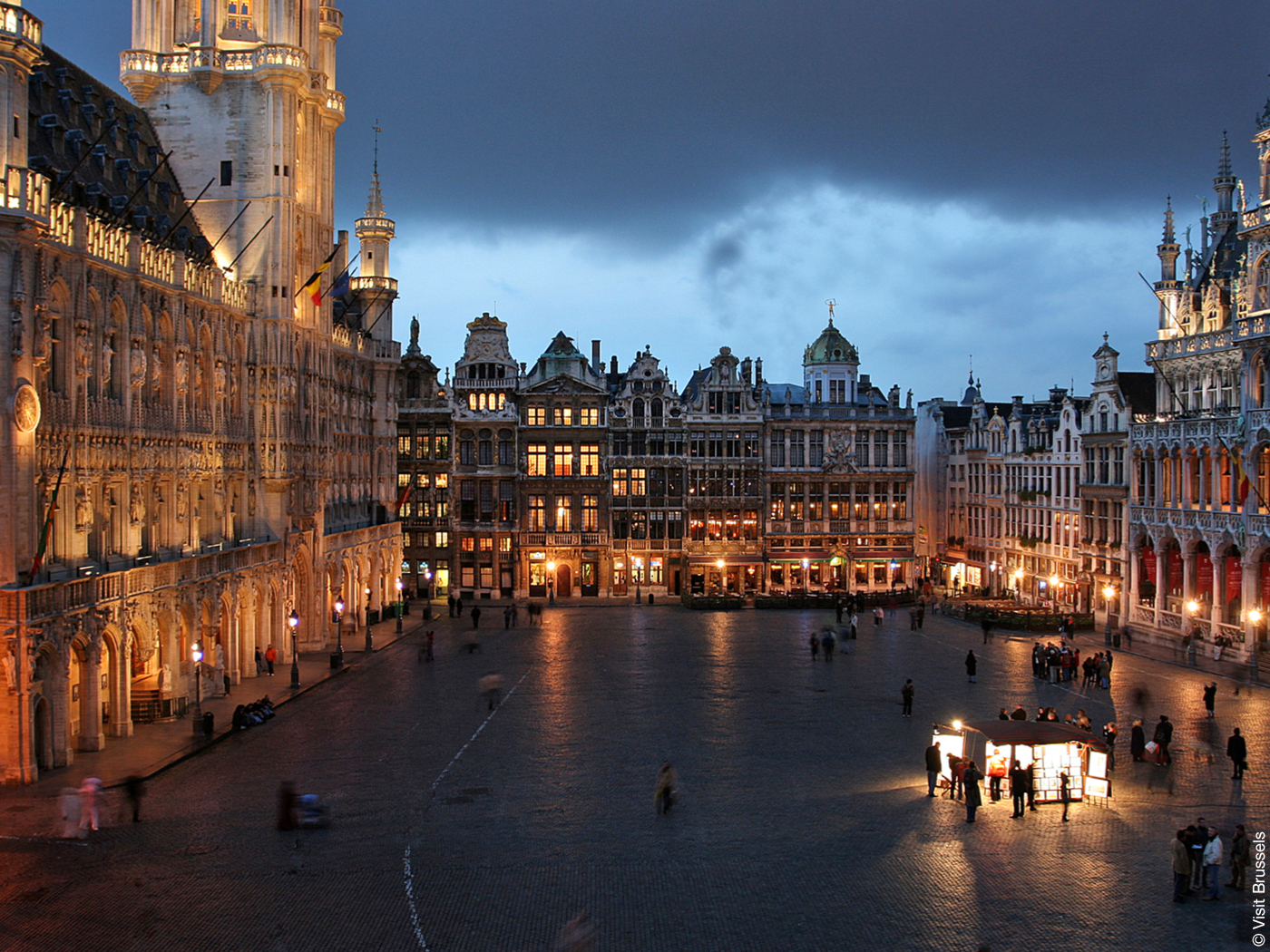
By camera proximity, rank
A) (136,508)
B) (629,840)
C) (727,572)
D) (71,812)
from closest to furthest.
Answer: (71,812)
(629,840)
(136,508)
(727,572)

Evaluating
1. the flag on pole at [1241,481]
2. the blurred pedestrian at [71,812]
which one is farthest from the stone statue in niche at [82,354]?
the flag on pole at [1241,481]

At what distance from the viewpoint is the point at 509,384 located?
72500mm

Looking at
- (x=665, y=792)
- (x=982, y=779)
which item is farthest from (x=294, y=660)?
(x=982, y=779)

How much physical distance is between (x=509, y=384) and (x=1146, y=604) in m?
41.6

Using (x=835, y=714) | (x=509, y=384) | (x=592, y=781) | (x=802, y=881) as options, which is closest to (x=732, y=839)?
(x=802, y=881)

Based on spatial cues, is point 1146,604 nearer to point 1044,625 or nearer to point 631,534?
point 1044,625

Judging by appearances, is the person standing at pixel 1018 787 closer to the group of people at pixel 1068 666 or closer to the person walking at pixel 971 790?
the person walking at pixel 971 790

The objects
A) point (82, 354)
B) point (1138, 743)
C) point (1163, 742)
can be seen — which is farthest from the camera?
point (82, 354)

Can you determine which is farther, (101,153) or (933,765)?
(101,153)

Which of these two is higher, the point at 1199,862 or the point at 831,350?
the point at 831,350

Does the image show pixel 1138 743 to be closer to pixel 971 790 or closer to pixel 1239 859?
pixel 971 790

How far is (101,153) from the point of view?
124 ft

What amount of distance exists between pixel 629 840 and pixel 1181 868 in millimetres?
10448

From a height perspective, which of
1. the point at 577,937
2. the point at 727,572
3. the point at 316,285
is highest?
the point at 316,285
